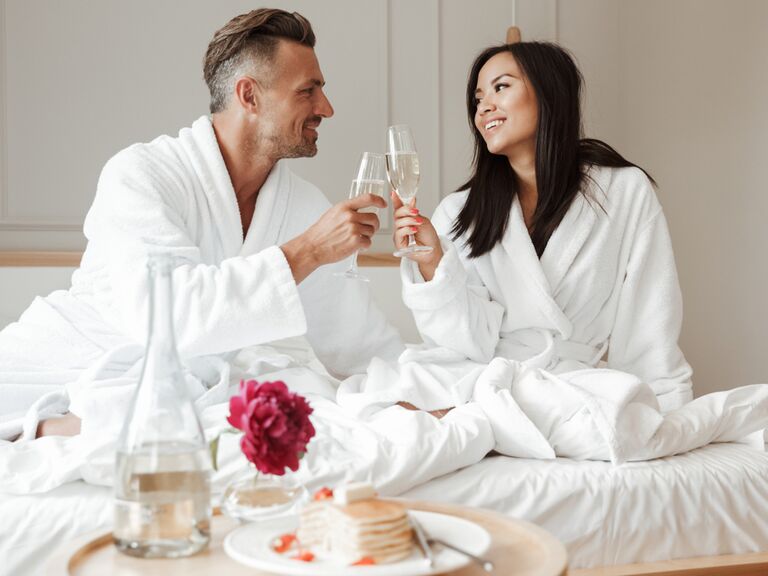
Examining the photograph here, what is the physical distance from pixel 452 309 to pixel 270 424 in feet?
3.47

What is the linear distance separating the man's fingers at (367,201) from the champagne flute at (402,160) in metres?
0.05

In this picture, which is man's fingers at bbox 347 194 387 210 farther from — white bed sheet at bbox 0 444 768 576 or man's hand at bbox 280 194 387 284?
white bed sheet at bbox 0 444 768 576

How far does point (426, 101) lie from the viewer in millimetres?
3562

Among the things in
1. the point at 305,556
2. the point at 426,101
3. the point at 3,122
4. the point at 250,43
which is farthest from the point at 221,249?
the point at 426,101

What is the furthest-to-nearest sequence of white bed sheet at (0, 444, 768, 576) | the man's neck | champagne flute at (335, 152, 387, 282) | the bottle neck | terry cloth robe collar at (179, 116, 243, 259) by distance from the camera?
1. the man's neck
2. terry cloth robe collar at (179, 116, 243, 259)
3. champagne flute at (335, 152, 387, 282)
4. white bed sheet at (0, 444, 768, 576)
5. the bottle neck

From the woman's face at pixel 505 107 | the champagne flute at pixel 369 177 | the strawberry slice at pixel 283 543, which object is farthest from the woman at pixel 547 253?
the strawberry slice at pixel 283 543

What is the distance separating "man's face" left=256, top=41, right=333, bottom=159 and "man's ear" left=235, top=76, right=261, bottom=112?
1 centimetres

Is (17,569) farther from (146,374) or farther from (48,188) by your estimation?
(48,188)

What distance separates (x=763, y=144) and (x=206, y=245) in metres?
1.79

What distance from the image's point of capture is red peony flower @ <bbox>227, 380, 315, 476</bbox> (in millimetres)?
1071

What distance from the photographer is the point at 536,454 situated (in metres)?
1.70

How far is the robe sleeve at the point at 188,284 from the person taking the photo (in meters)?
1.76

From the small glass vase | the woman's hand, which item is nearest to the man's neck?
the woman's hand

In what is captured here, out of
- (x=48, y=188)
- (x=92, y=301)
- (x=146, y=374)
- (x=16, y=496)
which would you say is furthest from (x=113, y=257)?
(x=48, y=188)
